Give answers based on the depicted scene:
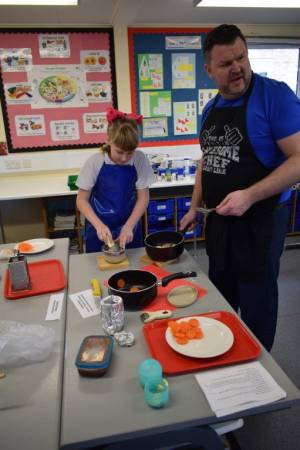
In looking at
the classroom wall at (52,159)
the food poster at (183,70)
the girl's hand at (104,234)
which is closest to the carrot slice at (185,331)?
the girl's hand at (104,234)

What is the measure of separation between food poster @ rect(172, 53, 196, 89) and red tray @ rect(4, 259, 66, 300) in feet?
8.45

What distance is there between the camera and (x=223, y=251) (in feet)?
4.74

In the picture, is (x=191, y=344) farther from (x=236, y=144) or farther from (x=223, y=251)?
(x=236, y=144)

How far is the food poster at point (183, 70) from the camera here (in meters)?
3.41

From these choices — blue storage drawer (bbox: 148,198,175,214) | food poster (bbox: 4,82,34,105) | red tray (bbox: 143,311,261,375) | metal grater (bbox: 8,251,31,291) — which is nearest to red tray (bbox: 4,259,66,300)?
metal grater (bbox: 8,251,31,291)

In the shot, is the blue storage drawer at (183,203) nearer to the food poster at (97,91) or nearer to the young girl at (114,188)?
the food poster at (97,91)

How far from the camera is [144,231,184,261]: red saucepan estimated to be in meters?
1.48

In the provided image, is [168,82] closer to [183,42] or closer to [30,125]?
[183,42]

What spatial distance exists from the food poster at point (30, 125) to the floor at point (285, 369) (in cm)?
201

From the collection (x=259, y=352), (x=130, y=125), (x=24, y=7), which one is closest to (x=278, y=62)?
(x=24, y=7)

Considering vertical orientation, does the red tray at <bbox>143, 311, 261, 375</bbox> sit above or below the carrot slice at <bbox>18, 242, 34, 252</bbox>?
below

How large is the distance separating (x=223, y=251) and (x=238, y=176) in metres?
0.32

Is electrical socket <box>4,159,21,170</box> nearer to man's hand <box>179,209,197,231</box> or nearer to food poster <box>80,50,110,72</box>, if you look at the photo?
food poster <box>80,50,110,72</box>

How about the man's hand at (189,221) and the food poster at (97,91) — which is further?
the food poster at (97,91)
